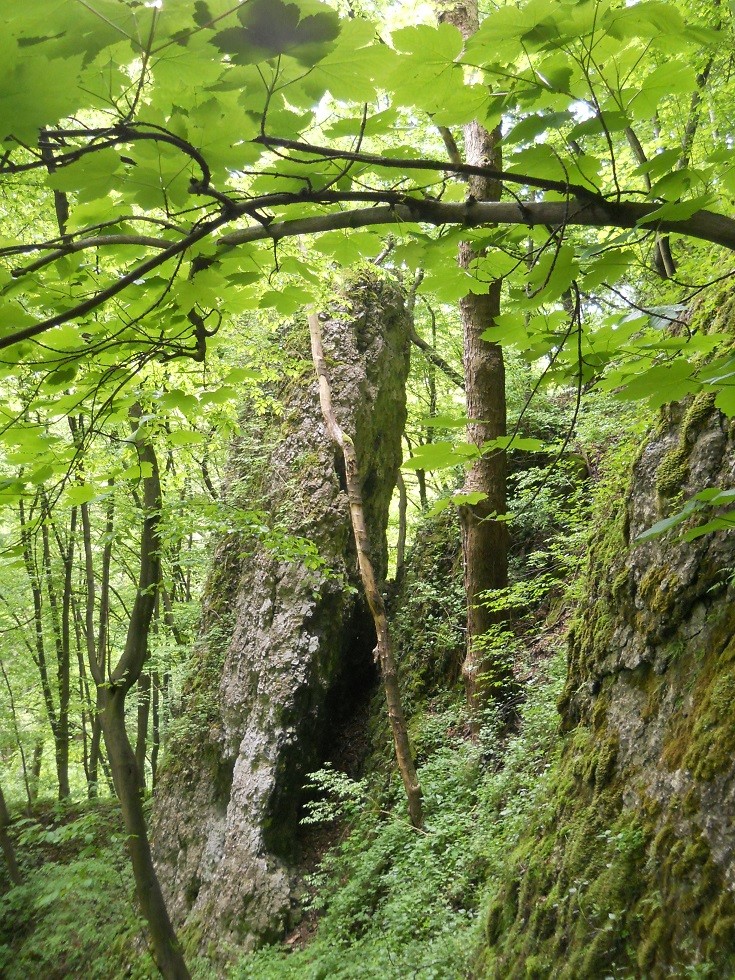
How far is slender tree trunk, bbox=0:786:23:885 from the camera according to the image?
829 cm

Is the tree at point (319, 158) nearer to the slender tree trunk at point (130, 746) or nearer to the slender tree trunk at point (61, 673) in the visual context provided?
the slender tree trunk at point (130, 746)

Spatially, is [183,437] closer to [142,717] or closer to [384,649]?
[384,649]

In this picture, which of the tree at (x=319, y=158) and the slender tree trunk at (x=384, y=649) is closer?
the tree at (x=319, y=158)

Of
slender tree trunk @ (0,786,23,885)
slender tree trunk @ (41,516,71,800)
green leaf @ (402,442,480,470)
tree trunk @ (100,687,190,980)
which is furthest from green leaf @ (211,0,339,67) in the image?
slender tree trunk @ (41,516,71,800)

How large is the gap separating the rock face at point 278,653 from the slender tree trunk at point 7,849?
2.32m

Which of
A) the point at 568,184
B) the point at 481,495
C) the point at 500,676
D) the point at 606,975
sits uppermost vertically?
the point at 568,184

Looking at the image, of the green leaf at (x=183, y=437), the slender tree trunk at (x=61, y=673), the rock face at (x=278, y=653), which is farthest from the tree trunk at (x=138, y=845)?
the slender tree trunk at (x=61, y=673)

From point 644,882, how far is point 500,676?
3.57 meters

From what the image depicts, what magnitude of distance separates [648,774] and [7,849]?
374 inches

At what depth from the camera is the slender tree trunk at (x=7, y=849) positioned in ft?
27.2

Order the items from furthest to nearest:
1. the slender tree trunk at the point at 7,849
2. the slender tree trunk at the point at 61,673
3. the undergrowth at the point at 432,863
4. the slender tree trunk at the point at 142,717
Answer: the slender tree trunk at the point at 61,673 → the slender tree trunk at the point at 142,717 → the slender tree trunk at the point at 7,849 → the undergrowth at the point at 432,863

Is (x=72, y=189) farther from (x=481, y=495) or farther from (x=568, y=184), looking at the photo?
(x=481, y=495)

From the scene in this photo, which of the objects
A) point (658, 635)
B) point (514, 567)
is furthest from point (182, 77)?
point (514, 567)

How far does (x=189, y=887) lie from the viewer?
7.00 meters
